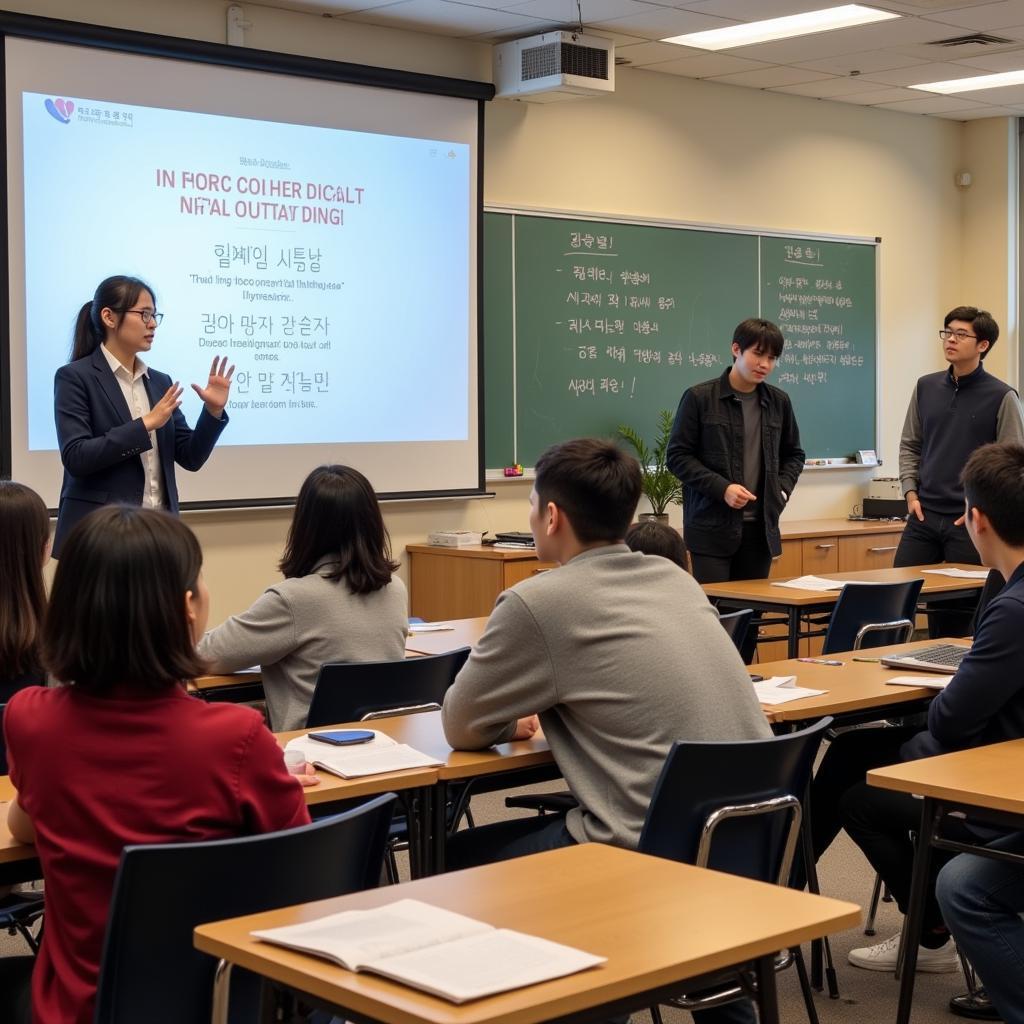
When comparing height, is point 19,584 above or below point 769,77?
below

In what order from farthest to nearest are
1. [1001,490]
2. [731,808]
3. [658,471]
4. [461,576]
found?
[658,471] → [461,576] → [1001,490] → [731,808]

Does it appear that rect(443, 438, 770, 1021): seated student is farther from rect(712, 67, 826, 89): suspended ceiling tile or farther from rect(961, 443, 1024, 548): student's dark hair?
rect(712, 67, 826, 89): suspended ceiling tile

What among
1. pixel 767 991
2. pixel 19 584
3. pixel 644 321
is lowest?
pixel 767 991

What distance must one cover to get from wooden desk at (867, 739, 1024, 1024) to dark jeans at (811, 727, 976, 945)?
207 mm

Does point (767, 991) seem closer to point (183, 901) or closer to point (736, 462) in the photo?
point (183, 901)

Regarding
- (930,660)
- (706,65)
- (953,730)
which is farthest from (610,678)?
(706,65)

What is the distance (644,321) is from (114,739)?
20.3ft

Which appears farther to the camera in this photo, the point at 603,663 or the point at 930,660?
the point at 930,660

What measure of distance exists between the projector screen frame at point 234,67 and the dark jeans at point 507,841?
325 cm

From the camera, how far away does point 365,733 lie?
2.88m

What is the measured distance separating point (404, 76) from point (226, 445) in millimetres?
1867

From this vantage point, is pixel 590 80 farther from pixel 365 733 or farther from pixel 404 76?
pixel 365 733

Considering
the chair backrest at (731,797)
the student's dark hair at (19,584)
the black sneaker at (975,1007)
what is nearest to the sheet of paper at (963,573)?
the black sneaker at (975,1007)

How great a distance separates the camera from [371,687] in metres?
3.36
